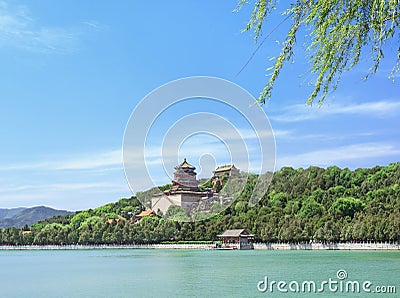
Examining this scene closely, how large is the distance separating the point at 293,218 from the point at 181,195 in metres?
15.7

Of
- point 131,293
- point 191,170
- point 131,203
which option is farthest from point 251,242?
point 131,293

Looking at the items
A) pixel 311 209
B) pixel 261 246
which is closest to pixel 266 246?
pixel 261 246

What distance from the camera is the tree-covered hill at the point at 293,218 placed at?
42.2 meters

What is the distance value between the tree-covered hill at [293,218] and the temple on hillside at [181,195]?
3.81 m

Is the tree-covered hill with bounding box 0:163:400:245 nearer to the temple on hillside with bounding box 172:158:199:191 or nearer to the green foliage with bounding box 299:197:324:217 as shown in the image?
the green foliage with bounding box 299:197:324:217

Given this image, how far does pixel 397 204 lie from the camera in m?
44.3

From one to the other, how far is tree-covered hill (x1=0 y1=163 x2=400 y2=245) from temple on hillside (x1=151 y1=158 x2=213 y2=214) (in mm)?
3810

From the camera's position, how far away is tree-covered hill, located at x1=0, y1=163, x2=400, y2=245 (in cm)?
4222

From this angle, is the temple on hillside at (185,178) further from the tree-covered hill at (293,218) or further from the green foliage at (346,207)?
the green foliage at (346,207)

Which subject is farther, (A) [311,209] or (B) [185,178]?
(B) [185,178]

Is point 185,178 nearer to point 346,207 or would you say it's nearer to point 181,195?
point 181,195

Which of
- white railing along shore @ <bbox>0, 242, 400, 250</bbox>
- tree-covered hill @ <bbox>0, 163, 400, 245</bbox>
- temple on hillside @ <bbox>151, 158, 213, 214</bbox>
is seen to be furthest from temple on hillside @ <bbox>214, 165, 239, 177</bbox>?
white railing along shore @ <bbox>0, 242, 400, 250</bbox>

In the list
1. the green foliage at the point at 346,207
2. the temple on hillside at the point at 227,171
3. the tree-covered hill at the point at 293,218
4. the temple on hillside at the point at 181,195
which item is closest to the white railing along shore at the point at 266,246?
the tree-covered hill at the point at 293,218

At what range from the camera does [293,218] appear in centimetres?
4597
